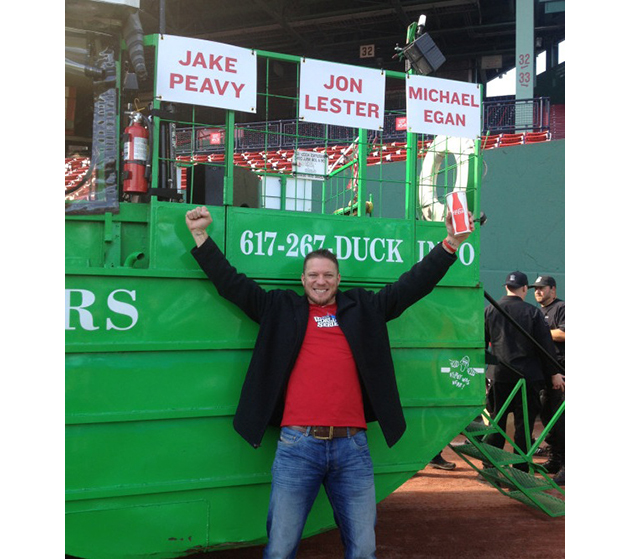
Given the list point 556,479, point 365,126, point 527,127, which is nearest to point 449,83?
point 365,126

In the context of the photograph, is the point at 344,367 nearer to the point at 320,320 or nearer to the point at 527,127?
the point at 320,320

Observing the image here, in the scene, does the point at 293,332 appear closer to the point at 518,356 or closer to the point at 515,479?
the point at 515,479

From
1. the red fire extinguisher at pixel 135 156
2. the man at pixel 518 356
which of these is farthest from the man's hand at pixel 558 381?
the red fire extinguisher at pixel 135 156

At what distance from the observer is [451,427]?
386 centimetres

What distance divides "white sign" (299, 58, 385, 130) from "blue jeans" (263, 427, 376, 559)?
1897mm

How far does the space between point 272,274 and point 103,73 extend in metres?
1.52

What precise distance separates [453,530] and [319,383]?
2376mm

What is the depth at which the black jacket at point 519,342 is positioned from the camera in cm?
566

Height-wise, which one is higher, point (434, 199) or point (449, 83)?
point (449, 83)

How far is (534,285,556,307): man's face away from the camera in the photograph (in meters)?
6.62

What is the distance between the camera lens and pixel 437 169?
178 inches

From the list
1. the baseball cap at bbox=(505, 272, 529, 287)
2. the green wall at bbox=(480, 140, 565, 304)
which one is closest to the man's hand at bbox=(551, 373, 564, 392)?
the baseball cap at bbox=(505, 272, 529, 287)

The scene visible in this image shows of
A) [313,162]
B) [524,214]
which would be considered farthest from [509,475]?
[524,214]

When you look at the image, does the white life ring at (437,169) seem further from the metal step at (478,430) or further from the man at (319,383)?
the metal step at (478,430)
